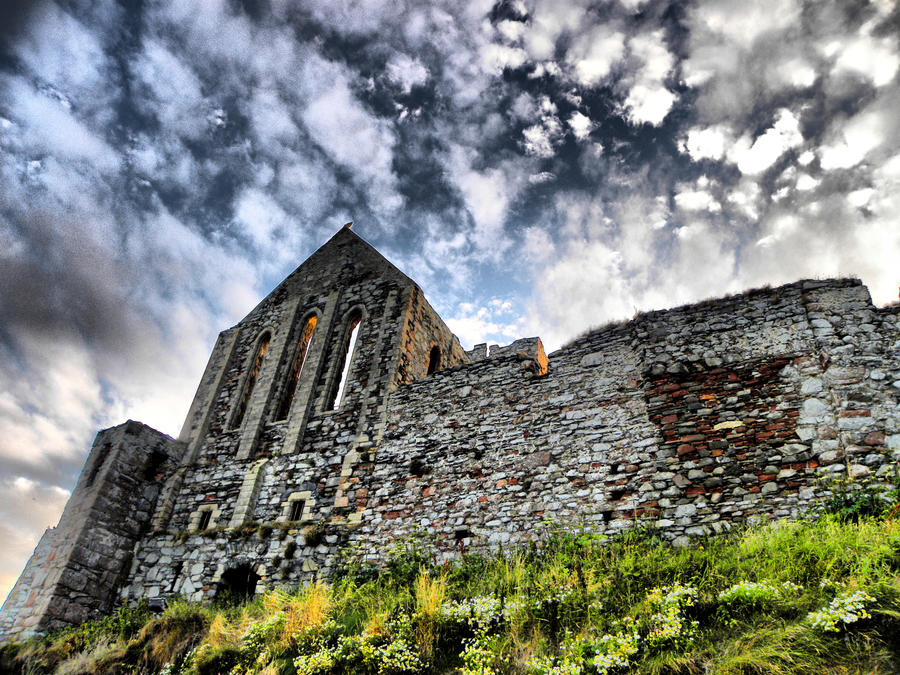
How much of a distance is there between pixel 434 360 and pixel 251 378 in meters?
4.76

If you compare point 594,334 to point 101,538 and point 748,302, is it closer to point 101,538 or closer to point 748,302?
point 748,302

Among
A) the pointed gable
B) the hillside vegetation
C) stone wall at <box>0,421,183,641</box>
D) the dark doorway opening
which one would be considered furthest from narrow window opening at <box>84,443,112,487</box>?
the pointed gable

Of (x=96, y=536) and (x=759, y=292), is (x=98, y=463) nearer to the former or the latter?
(x=96, y=536)

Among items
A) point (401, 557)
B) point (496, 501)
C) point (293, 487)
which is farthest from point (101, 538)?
point (496, 501)

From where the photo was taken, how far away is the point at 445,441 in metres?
10.5

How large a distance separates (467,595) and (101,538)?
8590mm

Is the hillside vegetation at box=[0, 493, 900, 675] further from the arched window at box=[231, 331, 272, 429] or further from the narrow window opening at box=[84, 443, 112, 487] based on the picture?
the arched window at box=[231, 331, 272, 429]

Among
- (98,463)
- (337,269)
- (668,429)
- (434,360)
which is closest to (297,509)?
(434,360)

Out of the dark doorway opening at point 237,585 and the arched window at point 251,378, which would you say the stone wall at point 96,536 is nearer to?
the arched window at point 251,378

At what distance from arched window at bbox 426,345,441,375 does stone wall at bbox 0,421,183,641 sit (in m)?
6.42

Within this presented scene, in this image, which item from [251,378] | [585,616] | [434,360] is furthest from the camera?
[251,378]

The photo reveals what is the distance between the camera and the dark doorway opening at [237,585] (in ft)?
34.0

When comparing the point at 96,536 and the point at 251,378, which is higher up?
the point at 251,378

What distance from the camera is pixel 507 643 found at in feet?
19.2
